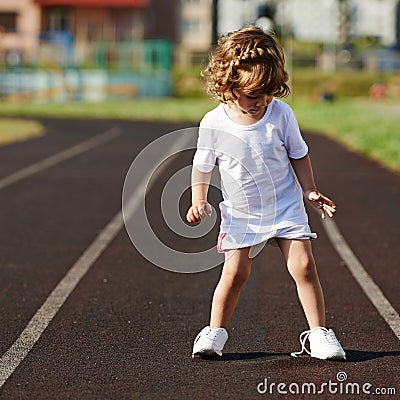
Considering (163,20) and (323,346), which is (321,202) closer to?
(323,346)

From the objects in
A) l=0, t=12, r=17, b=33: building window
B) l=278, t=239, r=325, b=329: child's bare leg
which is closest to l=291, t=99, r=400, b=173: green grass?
l=278, t=239, r=325, b=329: child's bare leg

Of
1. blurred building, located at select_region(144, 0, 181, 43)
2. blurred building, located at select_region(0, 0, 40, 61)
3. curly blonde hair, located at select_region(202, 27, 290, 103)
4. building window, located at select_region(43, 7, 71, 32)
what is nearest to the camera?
curly blonde hair, located at select_region(202, 27, 290, 103)

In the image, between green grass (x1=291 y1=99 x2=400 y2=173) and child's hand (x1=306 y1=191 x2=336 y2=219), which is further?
green grass (x1=291 y1=99 x2=400 y2=173)

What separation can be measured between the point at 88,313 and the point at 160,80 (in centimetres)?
4388

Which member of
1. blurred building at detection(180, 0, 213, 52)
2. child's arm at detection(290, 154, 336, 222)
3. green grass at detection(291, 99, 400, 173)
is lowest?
green grass at detection(291, 99, 400, 173)

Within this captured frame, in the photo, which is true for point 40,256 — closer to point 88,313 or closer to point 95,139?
point 88,313

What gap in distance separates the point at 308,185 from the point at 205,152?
1.90 ft

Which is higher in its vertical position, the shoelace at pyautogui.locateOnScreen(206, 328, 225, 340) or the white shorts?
the white shorts

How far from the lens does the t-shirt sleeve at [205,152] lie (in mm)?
5449

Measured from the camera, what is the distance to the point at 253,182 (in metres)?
5.46

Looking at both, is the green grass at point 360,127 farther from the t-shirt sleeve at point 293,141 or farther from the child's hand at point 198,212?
the child's hand at point 198,212

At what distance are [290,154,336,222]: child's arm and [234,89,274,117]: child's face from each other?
0.36 meters

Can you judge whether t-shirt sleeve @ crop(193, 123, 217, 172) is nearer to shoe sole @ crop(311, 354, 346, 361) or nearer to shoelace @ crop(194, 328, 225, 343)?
shoelace @ crop(194, 328, 225, 343)

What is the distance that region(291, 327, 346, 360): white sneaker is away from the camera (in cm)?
545
